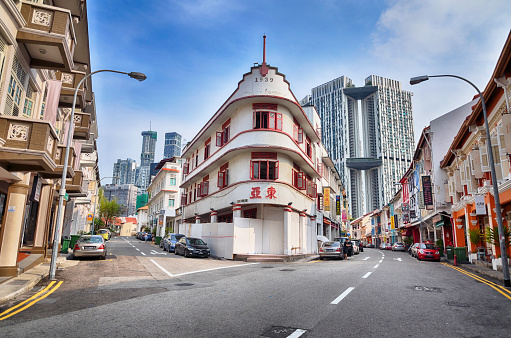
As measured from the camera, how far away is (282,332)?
5.50m

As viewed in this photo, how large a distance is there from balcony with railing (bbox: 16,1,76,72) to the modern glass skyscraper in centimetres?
14676

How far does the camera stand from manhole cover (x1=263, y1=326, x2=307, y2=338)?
5328mm

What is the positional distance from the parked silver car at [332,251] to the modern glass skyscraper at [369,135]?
128144 millimetres

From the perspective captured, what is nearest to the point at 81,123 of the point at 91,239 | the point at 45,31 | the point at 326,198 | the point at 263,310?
the point at 91,239

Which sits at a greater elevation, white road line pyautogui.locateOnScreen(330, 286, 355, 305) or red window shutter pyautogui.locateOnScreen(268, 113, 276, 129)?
red window shutter pyautogui.locateOnScreen(268, 113, 276, 129)

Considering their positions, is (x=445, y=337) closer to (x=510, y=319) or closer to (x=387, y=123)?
(x=510, y=319)

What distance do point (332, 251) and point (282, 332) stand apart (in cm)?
2196

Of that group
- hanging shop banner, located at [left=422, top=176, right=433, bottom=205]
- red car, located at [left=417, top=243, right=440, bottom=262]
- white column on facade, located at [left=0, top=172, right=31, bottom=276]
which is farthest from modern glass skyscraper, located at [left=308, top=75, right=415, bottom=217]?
white column on facade, located at [left=0, top=172, right=31, bottom=276]

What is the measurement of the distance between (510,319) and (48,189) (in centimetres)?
2136

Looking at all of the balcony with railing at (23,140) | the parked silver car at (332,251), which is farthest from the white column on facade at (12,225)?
the parked silver car at (332,251)

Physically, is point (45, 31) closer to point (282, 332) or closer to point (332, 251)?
point (282, 332)

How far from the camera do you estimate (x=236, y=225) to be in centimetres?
2431

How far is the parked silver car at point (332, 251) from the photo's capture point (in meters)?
26.2

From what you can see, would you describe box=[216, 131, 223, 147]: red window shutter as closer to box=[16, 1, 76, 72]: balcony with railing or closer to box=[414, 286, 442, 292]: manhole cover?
box=[16, 1, 76, 72]: balcony with railing
